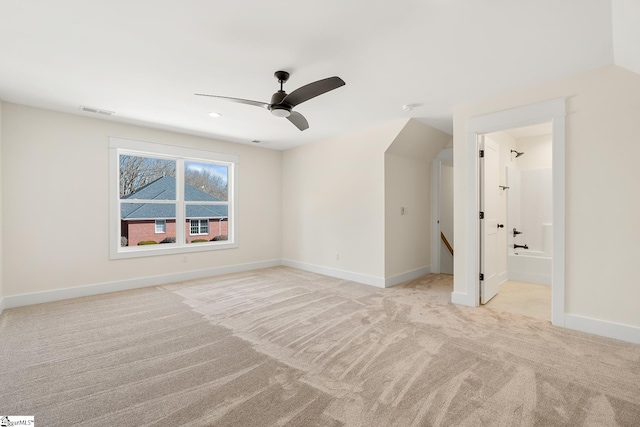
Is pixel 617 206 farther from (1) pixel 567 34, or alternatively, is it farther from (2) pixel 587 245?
(1) pixel 567 34

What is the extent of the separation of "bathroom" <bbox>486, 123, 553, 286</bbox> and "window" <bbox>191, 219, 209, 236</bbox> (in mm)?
5157

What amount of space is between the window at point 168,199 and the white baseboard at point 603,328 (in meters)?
5.14

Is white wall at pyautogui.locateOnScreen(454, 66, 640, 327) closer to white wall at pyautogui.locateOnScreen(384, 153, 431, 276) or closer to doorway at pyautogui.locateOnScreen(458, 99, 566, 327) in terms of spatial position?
doorway at pyautogui.locateOnScreen(458, 99, 566, 327)

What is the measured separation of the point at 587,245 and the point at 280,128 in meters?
4.10

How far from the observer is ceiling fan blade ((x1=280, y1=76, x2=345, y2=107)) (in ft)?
7.70

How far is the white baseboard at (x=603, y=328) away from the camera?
2.59m

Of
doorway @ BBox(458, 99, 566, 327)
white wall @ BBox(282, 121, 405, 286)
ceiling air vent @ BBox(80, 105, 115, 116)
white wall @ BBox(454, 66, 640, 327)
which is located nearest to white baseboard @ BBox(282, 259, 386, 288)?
white wall @ BBox(282, 121, 405, 286)

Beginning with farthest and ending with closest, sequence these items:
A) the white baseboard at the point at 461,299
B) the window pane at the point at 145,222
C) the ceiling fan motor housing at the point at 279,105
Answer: the window pane at the point at 145,222, the white baseboard at the point at 461,299, the ceiling fan motor housing at the point at 279,105

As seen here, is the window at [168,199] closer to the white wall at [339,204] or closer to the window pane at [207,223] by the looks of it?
the window pane at [207,223]

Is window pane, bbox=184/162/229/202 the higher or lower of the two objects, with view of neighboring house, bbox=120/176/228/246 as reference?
higher

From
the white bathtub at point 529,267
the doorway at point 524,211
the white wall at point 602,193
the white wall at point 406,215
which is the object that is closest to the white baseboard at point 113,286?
the white wall at point 406,215

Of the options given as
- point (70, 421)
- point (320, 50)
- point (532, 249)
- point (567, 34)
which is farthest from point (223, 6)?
point (532, 249)

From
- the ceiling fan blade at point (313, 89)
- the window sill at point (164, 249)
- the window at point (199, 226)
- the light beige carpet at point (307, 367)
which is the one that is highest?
the ceiling fan blade at point (313, 89)

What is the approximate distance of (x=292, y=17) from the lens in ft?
6.63
